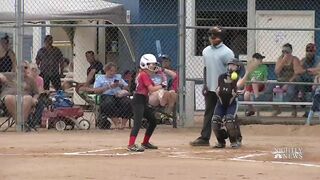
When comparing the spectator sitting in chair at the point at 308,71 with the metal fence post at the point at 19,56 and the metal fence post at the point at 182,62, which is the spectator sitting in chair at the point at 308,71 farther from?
the metal fence post at the point at 19,56

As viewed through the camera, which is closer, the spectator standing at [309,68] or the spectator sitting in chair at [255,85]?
the spectator standing at [309,68]

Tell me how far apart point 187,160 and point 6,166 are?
7.99 feet

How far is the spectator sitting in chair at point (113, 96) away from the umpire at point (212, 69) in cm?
373

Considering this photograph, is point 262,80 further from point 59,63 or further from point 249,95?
point 59,63

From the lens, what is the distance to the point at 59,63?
63.8 ft

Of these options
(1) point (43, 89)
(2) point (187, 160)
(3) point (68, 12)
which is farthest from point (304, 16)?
(2) point (187, 160)

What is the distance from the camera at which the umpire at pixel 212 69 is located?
43.2 feet

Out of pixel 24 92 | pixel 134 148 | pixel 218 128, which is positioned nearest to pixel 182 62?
pixel 24 92

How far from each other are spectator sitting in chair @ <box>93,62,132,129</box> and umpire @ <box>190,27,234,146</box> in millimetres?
3735

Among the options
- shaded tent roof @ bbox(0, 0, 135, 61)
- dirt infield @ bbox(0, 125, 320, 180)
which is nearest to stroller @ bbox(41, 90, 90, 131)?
dirt infield @ bbox(0, 125, 320, 180)

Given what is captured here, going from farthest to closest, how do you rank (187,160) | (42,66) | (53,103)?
1. (42,66)
2. (53,103)
3. (187,160)

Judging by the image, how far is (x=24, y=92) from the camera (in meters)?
16.6

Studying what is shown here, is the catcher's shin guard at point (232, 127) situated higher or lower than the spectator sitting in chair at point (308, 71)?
lower

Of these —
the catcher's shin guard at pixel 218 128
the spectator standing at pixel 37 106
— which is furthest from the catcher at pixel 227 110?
the spectator standing at pixel 37 106
